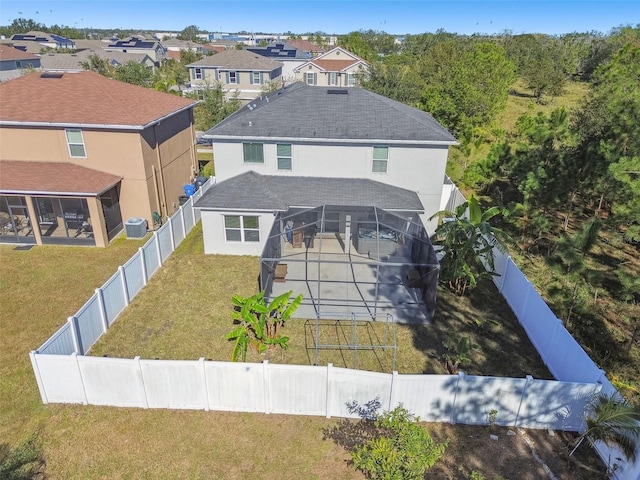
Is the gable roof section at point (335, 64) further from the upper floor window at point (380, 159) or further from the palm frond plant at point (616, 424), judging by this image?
the palm frond plant at point (616, 424)

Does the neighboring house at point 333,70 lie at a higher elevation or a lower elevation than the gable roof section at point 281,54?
lower

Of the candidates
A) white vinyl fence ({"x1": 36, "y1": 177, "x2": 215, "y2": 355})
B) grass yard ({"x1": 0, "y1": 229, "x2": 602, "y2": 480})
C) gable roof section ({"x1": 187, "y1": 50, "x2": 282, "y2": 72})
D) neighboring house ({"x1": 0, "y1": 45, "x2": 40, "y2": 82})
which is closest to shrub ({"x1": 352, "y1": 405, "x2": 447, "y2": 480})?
grass yard ({"x1": 0, "y1": 229, "x2": 602, "y2": 480})

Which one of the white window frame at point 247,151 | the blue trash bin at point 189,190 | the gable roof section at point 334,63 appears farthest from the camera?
the gable roof section at point 334,63

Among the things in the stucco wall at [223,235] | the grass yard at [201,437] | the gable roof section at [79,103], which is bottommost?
the grass yard at [201,437]

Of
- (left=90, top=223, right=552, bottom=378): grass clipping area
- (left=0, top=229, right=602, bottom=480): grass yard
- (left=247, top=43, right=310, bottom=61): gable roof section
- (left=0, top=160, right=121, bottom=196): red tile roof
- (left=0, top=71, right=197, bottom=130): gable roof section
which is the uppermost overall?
(left=247, top=43, right=310, bottom=61): gable roof section

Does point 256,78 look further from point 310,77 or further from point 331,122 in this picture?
point 331,122

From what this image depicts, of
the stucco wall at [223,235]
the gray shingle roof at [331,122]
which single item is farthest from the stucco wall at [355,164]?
the stucco wall at [223,235]

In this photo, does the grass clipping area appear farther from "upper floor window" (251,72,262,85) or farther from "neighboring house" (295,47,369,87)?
"neighboring house" (295,47,369,87)
